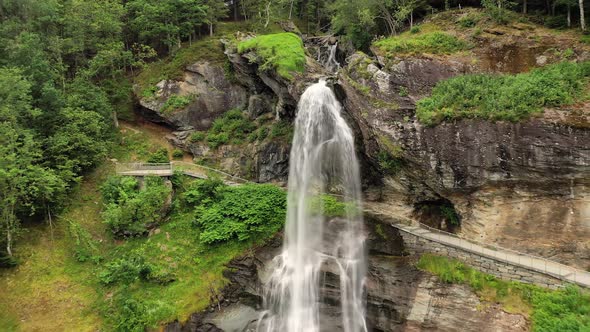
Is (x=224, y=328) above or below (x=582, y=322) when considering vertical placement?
below

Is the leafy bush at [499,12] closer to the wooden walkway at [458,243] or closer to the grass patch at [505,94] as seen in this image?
the grass patch at [505,94]

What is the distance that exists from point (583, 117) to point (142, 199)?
22.1m

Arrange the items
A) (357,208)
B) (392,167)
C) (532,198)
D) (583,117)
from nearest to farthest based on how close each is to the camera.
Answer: (583,117), (532,198), (392,167), (357,208)

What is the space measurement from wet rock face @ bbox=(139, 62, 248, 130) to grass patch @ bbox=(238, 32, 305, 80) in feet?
15.3

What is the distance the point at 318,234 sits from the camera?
19359mm

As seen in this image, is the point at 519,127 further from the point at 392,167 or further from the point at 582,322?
the point at 582,322

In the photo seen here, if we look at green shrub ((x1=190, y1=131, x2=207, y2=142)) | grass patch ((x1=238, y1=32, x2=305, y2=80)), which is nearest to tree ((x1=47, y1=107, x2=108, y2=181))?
green shrub ((x1=190, y1=131, x2=207, y2=142))

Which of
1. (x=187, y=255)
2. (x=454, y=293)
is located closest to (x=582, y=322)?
(x=454, y=293)

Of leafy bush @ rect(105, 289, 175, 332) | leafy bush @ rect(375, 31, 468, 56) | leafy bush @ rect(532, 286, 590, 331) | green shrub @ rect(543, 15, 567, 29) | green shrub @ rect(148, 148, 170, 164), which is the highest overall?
green shrub @ rect(543, 15, 567, 29)

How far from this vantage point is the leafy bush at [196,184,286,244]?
1980cm

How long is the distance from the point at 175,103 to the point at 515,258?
25724mm

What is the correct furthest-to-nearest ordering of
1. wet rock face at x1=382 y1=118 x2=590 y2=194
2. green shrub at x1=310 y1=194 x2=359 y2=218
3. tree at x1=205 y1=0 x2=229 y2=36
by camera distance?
1. tree at x1=205 y1=0 x2=229 y2=36
2. green shrub at x1=310 y1=194 x2=359 y2=218
3. wet rock face at x1=382 y1=118 x2=590 y2=194

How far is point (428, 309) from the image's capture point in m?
15.1

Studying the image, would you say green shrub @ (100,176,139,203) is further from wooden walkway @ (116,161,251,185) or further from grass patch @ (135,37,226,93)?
grass patch @ (135,37,226,93)
